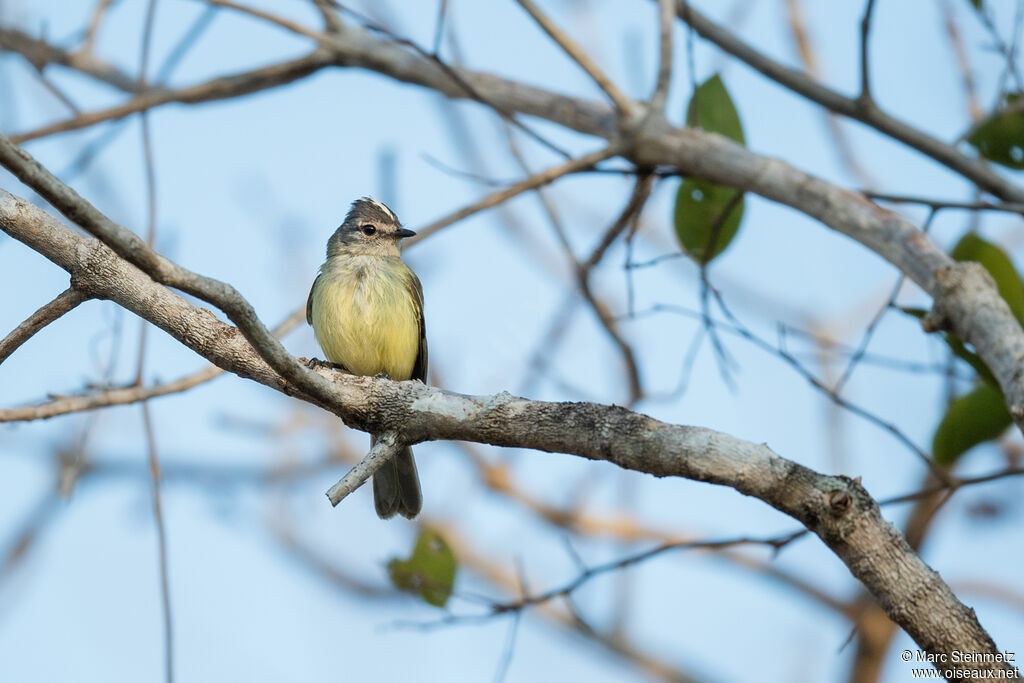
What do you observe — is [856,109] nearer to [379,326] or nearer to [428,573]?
[379,326]

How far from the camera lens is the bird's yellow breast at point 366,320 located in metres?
5.82

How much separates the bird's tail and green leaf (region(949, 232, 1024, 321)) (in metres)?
2.95

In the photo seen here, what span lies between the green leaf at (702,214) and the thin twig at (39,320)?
3340 millimetres

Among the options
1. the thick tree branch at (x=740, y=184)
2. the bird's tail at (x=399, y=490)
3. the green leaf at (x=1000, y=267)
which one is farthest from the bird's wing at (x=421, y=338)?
the green leaf at (x=1000, y=267)

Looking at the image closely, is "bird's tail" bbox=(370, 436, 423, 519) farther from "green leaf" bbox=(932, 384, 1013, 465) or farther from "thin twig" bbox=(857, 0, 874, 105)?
"thin twig" bbox=(857, 0, 874, 105)

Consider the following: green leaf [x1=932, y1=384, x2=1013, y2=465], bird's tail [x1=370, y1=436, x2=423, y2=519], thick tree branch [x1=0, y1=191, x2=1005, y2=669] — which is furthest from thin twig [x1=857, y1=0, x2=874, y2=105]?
bird's tail [x1=370, y1=436, x2=423, y2=519]

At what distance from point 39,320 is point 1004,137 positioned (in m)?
4.88

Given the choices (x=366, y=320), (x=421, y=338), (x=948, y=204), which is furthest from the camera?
(x=421, y=338)

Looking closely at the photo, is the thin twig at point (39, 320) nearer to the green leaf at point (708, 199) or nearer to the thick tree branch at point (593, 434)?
the thick tree branch at point (593, 434)

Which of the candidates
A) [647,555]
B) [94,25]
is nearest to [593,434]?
[647,555]

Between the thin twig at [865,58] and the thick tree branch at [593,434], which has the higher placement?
the thin twig at [865,58]

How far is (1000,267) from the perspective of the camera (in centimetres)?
472

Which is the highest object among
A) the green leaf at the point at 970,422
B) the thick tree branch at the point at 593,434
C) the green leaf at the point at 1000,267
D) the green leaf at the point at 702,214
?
the green leaf at the point at 702,214

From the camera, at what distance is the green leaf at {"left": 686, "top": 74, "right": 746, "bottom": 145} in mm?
5680
